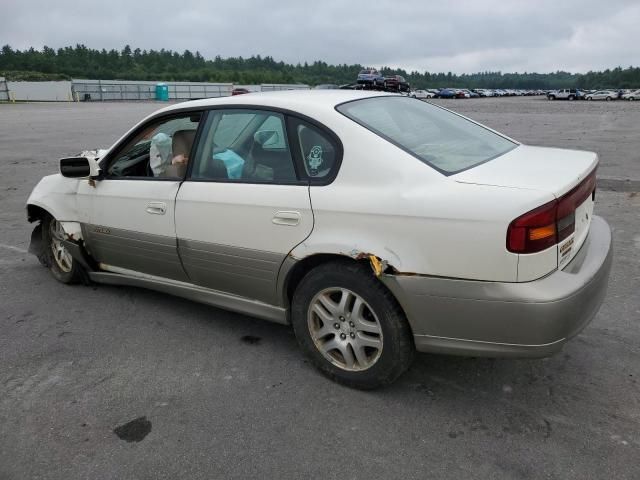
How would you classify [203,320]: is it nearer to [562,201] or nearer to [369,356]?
[369,356]

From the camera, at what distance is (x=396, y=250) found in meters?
2.65

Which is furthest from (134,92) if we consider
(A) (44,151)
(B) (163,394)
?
(B) (163,394)

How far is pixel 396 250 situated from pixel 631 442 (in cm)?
139

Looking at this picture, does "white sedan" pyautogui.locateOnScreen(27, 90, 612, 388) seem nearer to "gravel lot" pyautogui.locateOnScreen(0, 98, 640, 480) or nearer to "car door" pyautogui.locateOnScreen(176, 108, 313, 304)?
"car door" pyautogui.locateOnScreen(176, 108, 313, 304)

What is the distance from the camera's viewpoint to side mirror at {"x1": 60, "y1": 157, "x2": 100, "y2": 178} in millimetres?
4055

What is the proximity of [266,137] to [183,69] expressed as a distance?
133 metres

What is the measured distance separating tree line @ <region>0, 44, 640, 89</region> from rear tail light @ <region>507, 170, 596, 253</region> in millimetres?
76156

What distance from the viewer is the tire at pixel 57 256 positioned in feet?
15.1

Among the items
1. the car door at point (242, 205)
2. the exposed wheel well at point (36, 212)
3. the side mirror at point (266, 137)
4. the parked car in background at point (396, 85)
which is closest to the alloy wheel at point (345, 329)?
the car door at point (242, 205)

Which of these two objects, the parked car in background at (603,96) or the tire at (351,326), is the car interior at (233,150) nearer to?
the tire at (351,326)

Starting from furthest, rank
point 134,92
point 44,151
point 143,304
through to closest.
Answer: point 134,92
point 44,151
point 143,304

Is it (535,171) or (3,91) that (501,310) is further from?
(3,91)

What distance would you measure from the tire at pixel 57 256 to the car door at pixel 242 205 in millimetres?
1524

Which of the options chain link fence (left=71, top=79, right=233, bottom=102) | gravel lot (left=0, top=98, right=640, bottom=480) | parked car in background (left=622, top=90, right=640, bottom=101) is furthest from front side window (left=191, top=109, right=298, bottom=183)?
parked car in background (left=622, top=90, right=640, bottom=101)
